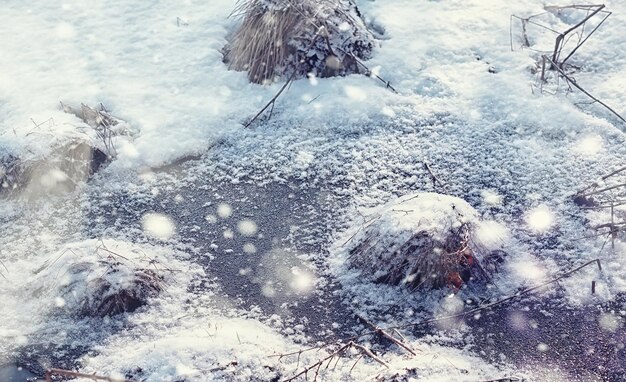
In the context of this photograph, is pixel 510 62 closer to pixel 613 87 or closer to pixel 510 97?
pixel 510 97

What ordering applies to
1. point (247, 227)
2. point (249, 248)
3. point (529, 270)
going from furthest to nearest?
1. point (247, 227)
2. point (249, 248)
3. point (529, 270)

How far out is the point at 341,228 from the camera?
423 cm

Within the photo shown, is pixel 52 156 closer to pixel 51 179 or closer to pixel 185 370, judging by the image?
pixel 51 179

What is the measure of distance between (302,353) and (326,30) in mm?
3117

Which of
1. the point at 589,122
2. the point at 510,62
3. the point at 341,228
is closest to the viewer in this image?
the point at 341,228

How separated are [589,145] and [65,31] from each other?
203 inches

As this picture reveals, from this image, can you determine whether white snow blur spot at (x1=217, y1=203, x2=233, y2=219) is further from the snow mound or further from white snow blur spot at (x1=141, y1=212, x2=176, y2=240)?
the snow mound

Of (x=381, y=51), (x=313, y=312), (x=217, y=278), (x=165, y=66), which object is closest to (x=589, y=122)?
(x=381, y=51)

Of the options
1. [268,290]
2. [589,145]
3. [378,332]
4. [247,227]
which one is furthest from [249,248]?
[589,145]

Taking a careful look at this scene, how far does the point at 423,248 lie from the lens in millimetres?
3686

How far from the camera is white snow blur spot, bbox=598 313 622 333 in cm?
340

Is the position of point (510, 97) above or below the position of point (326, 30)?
below

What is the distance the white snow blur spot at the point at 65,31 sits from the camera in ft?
20.5

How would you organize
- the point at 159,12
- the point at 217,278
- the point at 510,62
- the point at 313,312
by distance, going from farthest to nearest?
the point at 159,12, the point at 510,62, the point at 217,278, the point at 313,312
